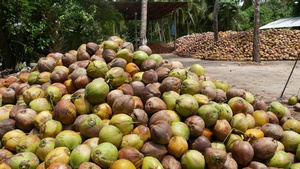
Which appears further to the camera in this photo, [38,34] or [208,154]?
[38,34]

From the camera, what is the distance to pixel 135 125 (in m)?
2.42

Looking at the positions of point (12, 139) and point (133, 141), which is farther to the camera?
point (12, 139)

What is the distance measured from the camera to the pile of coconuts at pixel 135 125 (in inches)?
81.5

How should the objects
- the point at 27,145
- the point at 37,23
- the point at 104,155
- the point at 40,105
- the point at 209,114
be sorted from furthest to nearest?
1. the point at 37,23
2. the point at 40,105
3. the point at 209,114
4. the point at 27,145
5. the point at 104,155

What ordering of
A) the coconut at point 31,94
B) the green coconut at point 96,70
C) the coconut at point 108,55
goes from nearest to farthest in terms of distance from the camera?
the coconut at point 31,94, the green coconut at point 96,70, the coconut at point 108,55

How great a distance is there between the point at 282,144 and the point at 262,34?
13.6 meters

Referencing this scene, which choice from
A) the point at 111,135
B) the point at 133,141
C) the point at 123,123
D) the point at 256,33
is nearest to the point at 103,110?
the point at 123,123

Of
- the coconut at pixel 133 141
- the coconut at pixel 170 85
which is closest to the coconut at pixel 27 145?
the coconut at pixel 133 141

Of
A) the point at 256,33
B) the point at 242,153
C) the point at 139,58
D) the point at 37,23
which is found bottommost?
the point at 242,153

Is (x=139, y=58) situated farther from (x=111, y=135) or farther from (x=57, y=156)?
(x=57, y=156)

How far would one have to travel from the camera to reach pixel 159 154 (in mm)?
2135

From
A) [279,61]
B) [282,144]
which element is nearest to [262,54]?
[279,61]

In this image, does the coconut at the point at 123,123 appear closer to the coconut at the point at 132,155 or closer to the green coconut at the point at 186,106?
the coconut at the point at 132,155

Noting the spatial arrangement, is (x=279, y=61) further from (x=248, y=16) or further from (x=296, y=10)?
(x=248, y=16)
